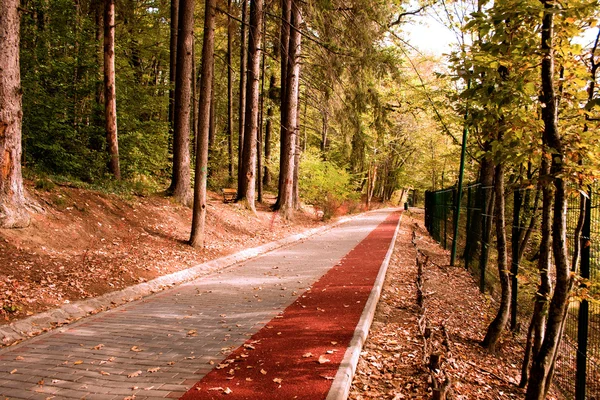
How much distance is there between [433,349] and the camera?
5.24 metres

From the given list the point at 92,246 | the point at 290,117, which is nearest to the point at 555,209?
the point at 92,246

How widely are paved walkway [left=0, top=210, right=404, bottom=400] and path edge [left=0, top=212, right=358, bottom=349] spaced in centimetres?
22

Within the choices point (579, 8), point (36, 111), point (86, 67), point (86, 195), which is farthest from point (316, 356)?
point (86, 67)

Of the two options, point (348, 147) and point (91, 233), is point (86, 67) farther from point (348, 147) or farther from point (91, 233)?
point (348, 147)

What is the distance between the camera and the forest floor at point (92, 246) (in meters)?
6.50

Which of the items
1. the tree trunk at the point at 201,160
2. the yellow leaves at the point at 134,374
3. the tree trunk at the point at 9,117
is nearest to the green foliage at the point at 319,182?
the tree trunk at the point at 201,160

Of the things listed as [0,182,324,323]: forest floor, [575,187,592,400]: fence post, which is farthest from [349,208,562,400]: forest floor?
[0,182,324,323]: forest floor

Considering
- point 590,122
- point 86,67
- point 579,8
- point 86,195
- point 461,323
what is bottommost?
point 461,323

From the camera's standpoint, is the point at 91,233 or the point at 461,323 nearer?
the point at 461,323

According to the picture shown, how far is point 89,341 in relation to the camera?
17.3ft

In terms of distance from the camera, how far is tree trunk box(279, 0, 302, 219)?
1869cm

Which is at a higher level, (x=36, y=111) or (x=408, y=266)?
(x=36, y=111)

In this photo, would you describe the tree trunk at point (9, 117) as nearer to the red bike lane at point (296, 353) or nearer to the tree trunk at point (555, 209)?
the red bike lane at point (296, 353)

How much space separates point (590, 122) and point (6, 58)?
883cm
